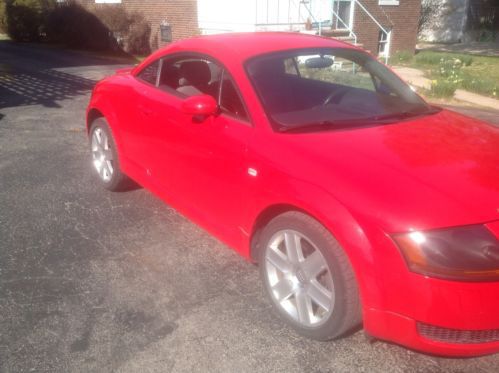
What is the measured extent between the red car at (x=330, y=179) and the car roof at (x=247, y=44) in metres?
0.02

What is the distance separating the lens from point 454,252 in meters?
2.14

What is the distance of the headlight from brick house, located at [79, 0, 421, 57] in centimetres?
1198

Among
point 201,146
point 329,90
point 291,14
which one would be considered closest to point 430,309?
point 201,146

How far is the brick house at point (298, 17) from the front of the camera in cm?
1359

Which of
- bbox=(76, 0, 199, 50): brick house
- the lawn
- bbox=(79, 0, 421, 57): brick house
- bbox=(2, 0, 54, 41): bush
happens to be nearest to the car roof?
the lawn

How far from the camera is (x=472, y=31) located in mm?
24656

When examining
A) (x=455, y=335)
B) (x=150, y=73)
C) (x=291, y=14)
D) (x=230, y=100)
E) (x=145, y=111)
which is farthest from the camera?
(x=291, y=14)

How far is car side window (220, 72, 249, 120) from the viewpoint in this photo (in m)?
3.17

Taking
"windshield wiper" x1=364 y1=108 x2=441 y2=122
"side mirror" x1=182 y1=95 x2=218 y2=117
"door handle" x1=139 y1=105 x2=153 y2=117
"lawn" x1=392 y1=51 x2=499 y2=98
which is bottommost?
"lawn" x1=392 y1=51 x2=499 y2=98

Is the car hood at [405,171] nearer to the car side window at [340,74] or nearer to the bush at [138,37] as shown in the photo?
the car side window at [340,74]

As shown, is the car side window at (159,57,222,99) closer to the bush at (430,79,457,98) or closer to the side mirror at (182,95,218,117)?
the side mirror at (182,95,218,117)

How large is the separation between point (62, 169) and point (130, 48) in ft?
45.7

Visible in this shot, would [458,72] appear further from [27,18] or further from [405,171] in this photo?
[27,18]

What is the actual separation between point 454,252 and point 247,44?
84.3 inches
